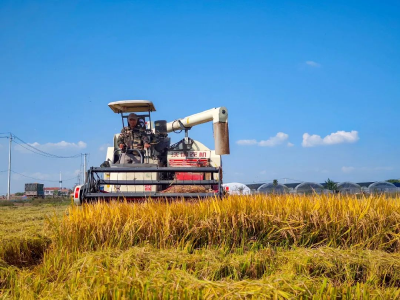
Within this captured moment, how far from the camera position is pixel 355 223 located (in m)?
5.43

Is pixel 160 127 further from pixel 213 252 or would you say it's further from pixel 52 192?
pixel 52 192

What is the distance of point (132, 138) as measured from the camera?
9797mm

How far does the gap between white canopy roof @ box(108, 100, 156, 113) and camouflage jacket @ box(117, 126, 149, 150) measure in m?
0.47

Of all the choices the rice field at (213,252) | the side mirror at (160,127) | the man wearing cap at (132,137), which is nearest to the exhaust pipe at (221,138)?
the side mirror at (160,127)

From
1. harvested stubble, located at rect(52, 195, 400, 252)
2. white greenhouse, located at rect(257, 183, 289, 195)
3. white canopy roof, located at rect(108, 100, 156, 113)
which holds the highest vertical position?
white canopy roof, located at rect(108, 100, 156, 113)

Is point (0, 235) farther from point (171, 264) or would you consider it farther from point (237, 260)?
point (237, 260)

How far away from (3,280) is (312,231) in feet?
12.1

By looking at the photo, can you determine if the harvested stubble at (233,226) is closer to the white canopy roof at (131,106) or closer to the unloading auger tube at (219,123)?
the unloading auger tube at (219,123)

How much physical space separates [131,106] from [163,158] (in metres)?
1.49

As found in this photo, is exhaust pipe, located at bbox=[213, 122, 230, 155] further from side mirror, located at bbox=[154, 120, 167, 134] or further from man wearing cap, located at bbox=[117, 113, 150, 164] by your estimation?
man wearing cap, located at bbox=[117, 113, 150, 164]

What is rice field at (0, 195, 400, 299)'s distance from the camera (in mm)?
3059

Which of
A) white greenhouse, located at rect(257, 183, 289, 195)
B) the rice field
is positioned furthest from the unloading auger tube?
the rice field

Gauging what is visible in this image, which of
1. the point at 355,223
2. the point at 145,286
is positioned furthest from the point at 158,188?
the point at 145,286

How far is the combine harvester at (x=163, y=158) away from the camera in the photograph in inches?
301
